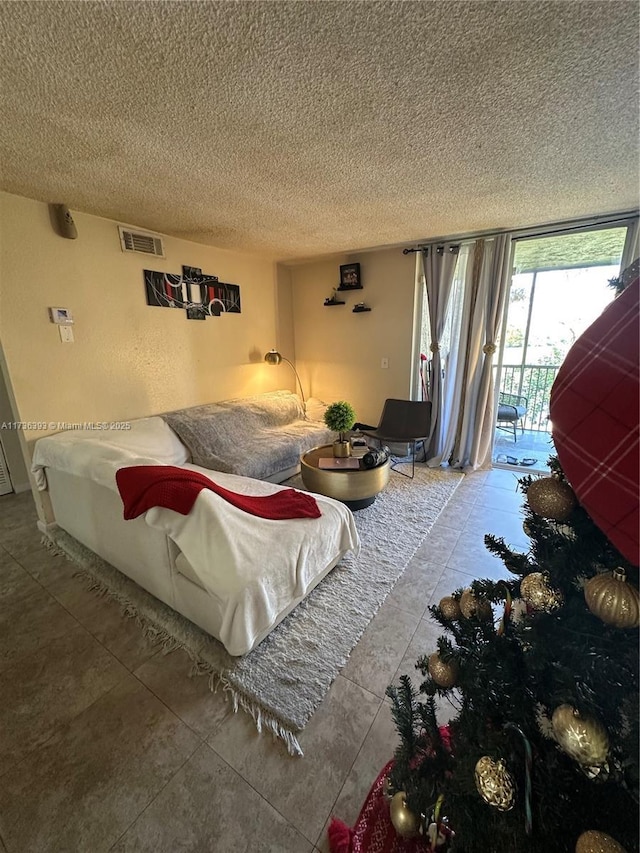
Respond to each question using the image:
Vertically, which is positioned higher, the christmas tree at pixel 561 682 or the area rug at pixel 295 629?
the christmas tree at pixel 561 682

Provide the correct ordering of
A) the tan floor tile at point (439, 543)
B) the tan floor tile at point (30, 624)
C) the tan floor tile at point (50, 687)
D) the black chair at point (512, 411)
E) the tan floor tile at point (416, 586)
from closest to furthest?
the tan floor tile at point (50, 687) < the tan floor tile at point (30, 624) < the tan floor tile at point (416, 586) < the tan floor tile at point (439, 543) < the black chair at point (512, 411)

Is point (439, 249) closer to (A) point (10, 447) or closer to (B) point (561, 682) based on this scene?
(B) point (561, 682)

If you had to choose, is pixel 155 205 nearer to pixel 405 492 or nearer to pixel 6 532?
pixel 6 532

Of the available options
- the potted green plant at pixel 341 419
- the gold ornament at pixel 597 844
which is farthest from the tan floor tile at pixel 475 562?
the gold ornament at pixel 597 844

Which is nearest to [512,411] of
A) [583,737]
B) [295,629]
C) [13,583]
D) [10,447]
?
[295,629]

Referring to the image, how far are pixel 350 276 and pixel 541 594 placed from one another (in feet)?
13.0

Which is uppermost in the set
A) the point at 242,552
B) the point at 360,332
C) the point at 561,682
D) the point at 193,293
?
the point at 193,293

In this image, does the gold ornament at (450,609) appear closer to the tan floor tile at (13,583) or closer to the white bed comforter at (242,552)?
the white bed comforter at (242,552)

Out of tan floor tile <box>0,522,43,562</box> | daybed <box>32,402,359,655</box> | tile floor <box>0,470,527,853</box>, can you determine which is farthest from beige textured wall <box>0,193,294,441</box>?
tile floor <box>0,470,527,853</box>

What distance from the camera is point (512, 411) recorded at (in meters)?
4.19

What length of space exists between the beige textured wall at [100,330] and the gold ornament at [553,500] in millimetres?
2966

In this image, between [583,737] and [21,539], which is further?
[21,539]

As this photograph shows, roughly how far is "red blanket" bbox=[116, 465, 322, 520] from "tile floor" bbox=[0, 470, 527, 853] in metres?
0.69

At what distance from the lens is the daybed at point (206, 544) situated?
1447 mm
